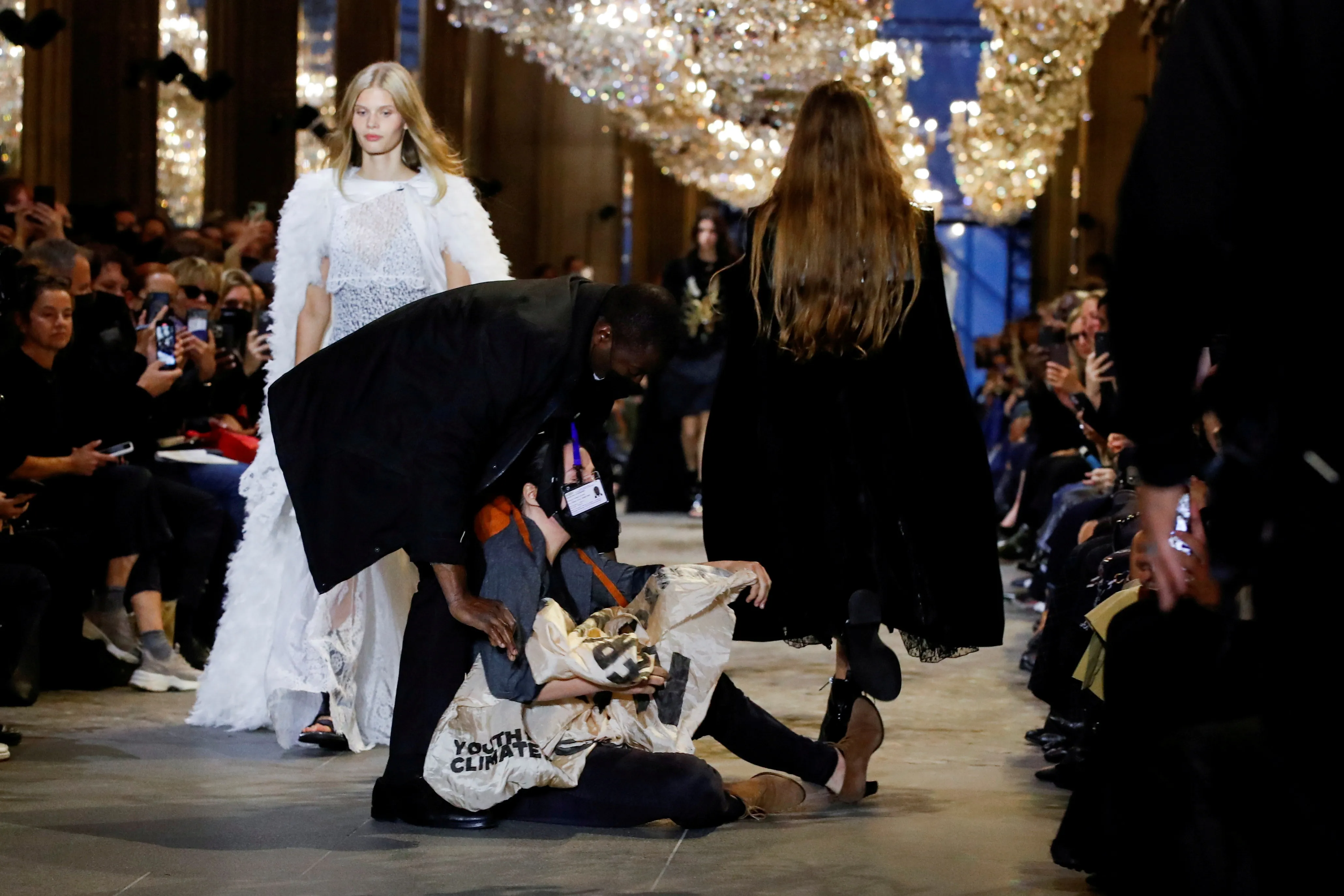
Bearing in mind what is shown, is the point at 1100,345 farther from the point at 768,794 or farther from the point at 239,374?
the point at 239,374

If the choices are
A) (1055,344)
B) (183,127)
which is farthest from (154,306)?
(183,127)

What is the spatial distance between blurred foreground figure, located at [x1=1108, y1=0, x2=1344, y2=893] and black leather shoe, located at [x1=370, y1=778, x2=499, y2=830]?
79.0 inches

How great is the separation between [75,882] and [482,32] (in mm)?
15890

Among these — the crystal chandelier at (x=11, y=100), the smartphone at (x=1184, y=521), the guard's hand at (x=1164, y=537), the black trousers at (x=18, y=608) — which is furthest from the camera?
the crystal chandelier at (x=11, y=100)

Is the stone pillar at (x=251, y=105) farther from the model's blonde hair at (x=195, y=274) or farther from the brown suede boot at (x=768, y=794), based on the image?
the brown suede boot at (x=768, y=794)

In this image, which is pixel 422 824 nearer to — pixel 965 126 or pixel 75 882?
pixel 75 882

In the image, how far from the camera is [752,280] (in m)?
4.19

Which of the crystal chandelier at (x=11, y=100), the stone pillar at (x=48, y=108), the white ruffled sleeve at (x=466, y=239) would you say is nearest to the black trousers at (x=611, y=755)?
the white ruffled sleeve at (x=466, y=239)

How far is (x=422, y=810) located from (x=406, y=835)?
74mm

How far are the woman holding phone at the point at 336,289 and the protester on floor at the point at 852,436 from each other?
97 centimetres

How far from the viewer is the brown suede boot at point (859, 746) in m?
3.93

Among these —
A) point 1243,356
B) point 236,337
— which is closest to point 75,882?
point 1243,356

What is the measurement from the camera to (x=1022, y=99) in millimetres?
14875

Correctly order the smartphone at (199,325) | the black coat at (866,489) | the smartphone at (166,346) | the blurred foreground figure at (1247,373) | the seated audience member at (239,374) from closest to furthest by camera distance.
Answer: the blurred foreground figure at (1247,373) < the black coat at (866,489) < the smartphone at (166,346) < the smartphone at (199,325) < the seated audience member at (239,374)
